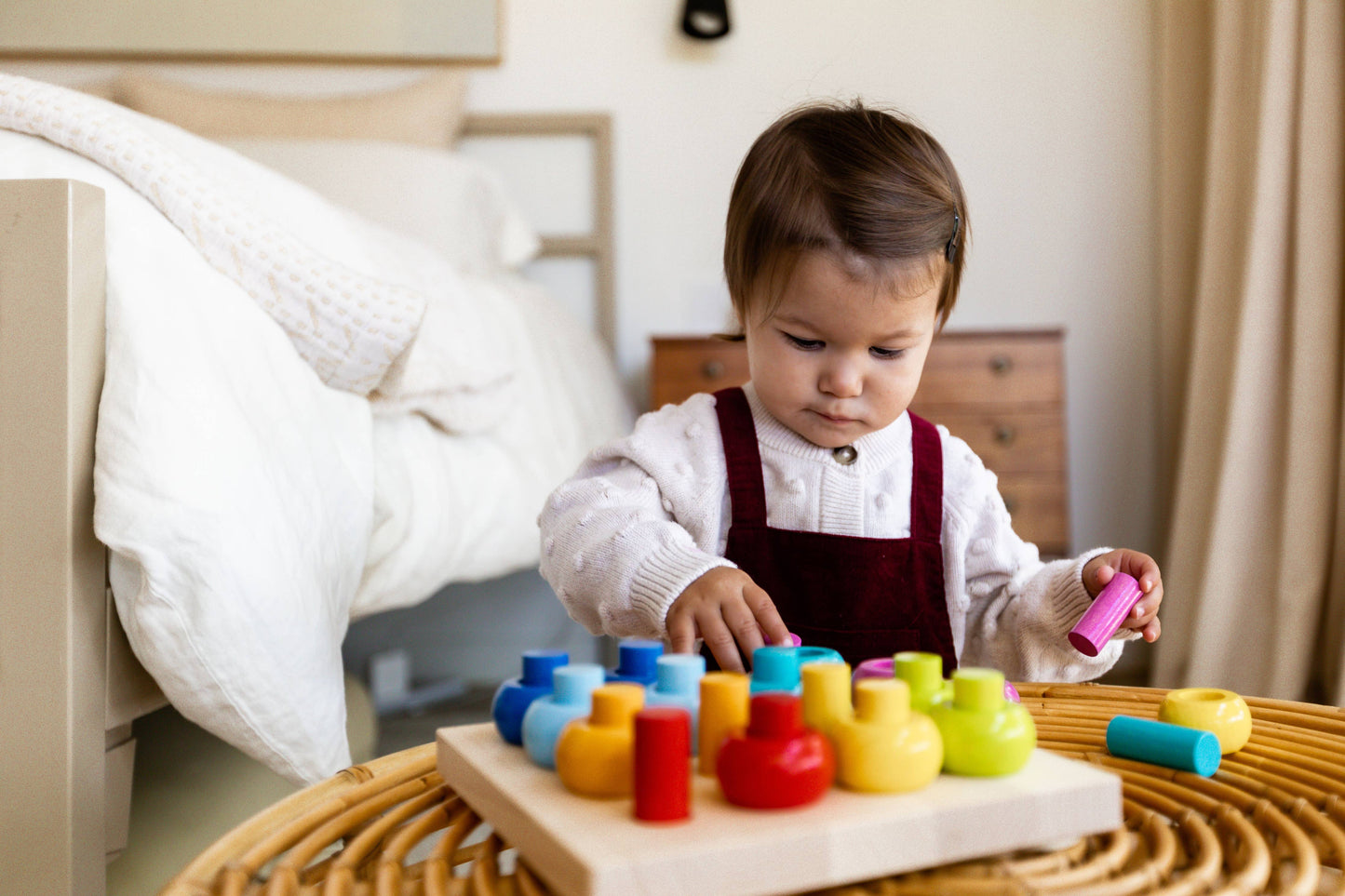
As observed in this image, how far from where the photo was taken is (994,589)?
889mm

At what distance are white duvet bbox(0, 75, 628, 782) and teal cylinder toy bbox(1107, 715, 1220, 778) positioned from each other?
539 millimetres

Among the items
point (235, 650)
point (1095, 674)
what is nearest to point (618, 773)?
point (235, 650)

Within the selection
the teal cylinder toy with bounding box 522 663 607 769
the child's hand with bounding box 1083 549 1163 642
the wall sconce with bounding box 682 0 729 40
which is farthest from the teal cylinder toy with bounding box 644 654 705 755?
the wall sconce with bounding box 682 0 729 40

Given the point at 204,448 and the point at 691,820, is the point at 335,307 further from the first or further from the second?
the point at 691,820

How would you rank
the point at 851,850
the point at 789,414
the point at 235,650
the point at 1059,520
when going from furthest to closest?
the point at 1059,520
the point at 789,414
the point at 235,650
the point at 851,850

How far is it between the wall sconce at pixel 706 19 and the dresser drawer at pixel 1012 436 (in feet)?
2.85

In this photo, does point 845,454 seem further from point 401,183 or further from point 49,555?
point 401,183

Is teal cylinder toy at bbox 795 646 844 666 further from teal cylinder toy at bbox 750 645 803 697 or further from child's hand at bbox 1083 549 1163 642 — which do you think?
child's hand at bbox 1083 549 1163 642

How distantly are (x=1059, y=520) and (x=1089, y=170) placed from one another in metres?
0.80

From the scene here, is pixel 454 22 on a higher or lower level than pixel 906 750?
higher

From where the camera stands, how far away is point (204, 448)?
0.73 metres

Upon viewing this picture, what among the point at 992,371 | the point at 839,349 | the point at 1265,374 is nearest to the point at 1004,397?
the point at 992,371

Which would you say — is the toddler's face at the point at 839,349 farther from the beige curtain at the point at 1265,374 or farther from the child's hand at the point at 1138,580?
the beige curtain at the point at 1265,374

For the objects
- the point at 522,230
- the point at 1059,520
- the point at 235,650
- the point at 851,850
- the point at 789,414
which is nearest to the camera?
the point at 851,850
